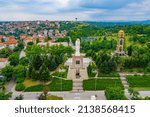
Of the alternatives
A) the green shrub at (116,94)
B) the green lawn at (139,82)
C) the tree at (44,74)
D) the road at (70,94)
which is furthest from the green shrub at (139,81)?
the tree at (44,74)

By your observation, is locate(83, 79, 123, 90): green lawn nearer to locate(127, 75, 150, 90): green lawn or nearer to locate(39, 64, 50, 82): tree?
locate(127, 75, 150, 90): green lawn

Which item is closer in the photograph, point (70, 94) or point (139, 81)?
point (70, 94)

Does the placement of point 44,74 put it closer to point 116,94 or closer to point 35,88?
point 35,88

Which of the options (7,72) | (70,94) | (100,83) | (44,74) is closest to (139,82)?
(100,83)

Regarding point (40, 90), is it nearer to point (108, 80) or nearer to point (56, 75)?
point (56, 75)

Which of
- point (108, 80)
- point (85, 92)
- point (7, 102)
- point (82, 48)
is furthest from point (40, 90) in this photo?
point (82, 48)

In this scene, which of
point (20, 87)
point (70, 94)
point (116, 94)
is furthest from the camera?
point (20, 87)

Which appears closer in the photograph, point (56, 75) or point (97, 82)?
point (97, 82)
